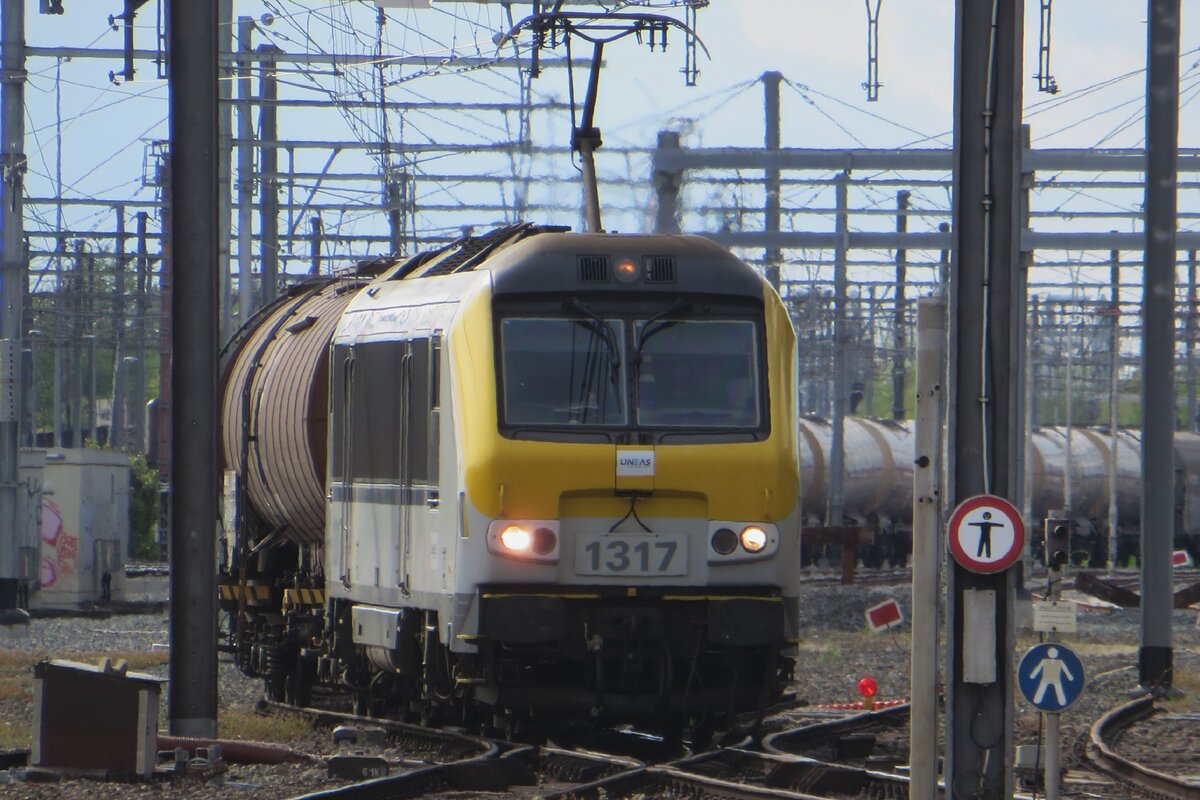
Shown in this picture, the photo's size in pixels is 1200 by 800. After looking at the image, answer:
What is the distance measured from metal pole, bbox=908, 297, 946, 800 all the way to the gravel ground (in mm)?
2239

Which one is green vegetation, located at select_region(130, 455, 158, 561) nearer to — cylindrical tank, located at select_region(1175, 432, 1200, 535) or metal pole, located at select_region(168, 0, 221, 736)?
cylindrical tank, located at select_region(1175, 432, 1200, 535)

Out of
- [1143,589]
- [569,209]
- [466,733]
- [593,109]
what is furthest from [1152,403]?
[569,209]

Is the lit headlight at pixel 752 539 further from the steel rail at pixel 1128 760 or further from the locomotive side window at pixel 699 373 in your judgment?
the steel rail at pixel 1128 760

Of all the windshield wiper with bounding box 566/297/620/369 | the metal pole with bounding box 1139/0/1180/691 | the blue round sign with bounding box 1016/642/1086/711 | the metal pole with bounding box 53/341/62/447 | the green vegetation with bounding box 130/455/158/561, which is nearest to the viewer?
the blue round sign with bounding box 1016/642/1086/711

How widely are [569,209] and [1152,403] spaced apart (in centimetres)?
1507

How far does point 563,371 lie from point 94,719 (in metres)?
3.24

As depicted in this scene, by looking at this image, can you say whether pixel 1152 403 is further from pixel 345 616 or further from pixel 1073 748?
pixel 345 616

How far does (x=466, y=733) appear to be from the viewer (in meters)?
13.5

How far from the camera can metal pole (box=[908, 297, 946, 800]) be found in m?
9.23

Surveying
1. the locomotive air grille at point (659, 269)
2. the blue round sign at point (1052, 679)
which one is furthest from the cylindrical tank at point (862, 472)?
the blue round sign at point (1052, 679)

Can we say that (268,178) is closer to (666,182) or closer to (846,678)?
(666,182)

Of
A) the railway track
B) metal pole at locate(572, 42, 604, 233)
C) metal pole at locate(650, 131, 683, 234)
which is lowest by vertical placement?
the railway track

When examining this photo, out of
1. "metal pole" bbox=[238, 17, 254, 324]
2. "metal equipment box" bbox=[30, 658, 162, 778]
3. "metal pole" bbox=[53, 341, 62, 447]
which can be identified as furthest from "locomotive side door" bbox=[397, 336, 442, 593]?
"metal pole" bbox=[53, 341, 62, 447]

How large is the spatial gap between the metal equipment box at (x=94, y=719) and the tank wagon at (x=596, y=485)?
183 centimetres
